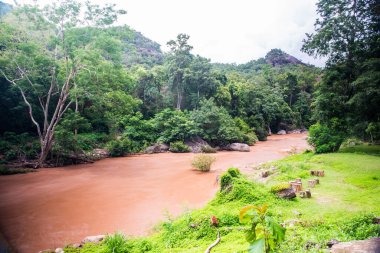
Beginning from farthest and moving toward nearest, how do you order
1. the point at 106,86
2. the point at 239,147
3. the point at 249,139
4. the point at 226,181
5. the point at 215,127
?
the point at 249,139 → the point at 215,127 → the point at 239,147 → the point at 106,86 → the point at 226,181

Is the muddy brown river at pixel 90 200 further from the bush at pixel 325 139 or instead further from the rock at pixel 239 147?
the rock at pixel 239 147

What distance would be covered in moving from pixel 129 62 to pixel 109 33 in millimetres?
33636

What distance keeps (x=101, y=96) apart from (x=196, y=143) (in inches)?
430

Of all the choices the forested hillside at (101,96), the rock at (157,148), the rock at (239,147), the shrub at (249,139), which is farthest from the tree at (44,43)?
the shrub at (249,139)

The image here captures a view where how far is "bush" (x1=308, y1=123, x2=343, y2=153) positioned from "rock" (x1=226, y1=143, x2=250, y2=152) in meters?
8.29

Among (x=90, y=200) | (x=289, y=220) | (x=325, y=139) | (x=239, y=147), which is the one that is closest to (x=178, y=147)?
(x=239, y=147)

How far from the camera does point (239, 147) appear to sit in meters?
24.5

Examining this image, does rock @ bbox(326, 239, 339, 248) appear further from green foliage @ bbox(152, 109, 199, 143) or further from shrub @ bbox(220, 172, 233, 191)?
green foliage @ bbox(152, 109, 199, 143)

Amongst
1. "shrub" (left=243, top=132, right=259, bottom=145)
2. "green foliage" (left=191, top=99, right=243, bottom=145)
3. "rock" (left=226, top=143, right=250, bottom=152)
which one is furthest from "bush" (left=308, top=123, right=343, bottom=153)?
"shrub" (left=243, top=132, right=259, bottom=145)

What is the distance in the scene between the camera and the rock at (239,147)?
24.0 m

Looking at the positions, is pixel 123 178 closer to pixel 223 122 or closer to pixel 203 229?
pixel 203 229

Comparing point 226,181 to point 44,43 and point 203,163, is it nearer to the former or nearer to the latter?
point 203,163

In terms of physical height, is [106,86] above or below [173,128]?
above

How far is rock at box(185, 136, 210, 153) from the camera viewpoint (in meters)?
24.0
